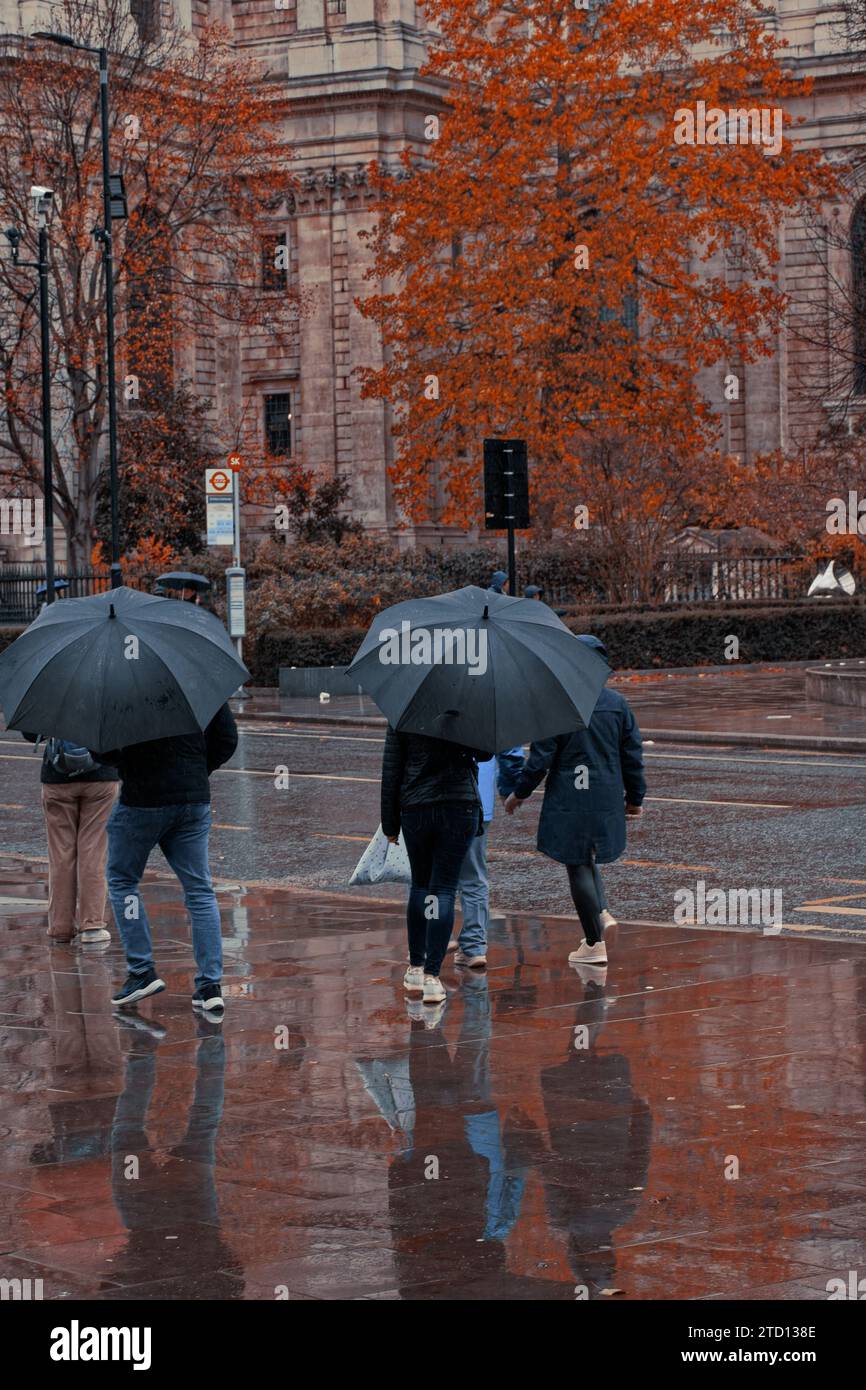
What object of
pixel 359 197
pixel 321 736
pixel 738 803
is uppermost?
pixel 359 197

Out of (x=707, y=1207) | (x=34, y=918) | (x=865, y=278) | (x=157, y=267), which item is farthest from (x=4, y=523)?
(x=707, y=1207)

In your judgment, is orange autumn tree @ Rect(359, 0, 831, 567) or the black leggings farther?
orange autumn tree @ Rect(359, 0, 831, 567)

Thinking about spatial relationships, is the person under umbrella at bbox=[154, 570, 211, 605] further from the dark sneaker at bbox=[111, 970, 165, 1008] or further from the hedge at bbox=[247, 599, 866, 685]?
the hedge at bbox=[247, 599, 866, 685]

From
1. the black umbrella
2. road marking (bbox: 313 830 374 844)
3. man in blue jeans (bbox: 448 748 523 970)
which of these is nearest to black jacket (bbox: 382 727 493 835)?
the black umbrella

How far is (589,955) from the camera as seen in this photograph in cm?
1152

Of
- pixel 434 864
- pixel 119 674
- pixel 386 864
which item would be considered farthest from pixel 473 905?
pixel 119 674

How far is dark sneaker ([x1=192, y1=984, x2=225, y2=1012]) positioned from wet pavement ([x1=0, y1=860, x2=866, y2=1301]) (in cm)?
12

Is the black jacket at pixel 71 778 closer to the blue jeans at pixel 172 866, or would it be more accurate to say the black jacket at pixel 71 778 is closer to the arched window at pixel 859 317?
the blue jeans at pixel 172 866

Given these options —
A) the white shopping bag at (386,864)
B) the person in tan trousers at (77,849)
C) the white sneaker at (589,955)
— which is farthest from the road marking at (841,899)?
the person in tan trousers at (77,849)

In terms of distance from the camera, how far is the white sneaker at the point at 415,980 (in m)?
10.7

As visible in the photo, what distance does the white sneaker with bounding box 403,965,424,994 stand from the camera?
421 inches

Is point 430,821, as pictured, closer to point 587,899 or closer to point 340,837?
point 587,899

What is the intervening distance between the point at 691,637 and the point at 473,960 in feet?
88.3

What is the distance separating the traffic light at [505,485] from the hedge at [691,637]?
33.3 ft
